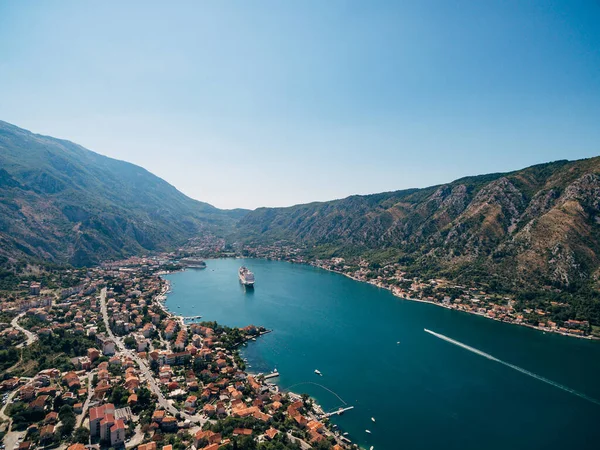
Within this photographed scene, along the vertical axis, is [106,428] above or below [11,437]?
above

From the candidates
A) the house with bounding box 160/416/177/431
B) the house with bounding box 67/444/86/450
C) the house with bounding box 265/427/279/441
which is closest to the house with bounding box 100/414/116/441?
the house with bounding box 67/444/86/450

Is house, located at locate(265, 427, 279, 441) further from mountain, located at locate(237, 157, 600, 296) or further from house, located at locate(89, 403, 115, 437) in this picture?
mountain, located at locate(237, 157, 600, 296)

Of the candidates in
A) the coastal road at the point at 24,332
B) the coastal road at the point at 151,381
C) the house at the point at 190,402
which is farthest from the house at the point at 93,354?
the house at the point at 190,402

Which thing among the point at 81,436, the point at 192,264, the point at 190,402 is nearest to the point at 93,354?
the point at 81,436

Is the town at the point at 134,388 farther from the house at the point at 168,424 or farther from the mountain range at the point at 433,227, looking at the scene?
the mountain range at the point at 433,227

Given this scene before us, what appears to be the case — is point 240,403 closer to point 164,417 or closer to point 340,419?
point 164,417

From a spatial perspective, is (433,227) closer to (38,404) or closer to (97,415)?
(97,415)
